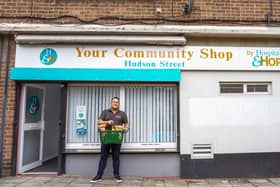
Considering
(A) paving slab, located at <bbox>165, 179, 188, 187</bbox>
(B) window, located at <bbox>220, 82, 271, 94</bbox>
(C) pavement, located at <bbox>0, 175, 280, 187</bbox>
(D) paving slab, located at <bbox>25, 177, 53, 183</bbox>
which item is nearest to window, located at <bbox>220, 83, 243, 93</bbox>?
(B) window, located at <bbox>220, 82, 271, 94</bbox>

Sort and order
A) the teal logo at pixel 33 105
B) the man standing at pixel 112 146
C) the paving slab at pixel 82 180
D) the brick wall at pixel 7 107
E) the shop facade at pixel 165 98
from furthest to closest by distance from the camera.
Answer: the teal logo at pixel 33 105 → the shop facade at pixel 165 98 → the brick wall at pixel 7 107 → the man standing at pixel 112 146 → the paving slab at pixel 82 180

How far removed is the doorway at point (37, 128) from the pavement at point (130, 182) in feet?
1.81

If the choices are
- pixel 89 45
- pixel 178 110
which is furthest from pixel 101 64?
pixel 178 110

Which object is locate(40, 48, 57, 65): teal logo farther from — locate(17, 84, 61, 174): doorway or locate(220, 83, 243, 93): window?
locate(220, 83, 243, 93): window

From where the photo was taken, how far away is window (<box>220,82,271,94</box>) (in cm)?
582

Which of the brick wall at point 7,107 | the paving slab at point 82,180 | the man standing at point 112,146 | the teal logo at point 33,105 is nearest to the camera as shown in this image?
the paving slab at point 82,180

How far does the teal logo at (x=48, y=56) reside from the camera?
5.66 metres

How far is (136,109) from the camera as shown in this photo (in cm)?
589

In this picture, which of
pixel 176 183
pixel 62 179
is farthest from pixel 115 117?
pixel 176 183

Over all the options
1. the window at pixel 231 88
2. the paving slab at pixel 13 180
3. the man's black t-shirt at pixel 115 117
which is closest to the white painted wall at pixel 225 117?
the window at pixel 231 88

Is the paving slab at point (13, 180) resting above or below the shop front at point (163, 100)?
below

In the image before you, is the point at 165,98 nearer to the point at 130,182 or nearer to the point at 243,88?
the point at 243,88

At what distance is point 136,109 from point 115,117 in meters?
0.78

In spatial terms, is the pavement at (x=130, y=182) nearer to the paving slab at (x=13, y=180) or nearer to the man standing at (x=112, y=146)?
the paving slab at (x=13, y=180)
